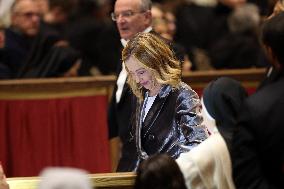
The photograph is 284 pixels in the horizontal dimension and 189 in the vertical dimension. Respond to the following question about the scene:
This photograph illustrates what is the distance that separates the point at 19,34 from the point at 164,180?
19.0 ft

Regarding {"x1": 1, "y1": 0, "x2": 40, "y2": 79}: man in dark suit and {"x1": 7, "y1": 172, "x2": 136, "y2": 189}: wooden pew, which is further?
{"x1": 1, "y1": 0, "x2": 40, "y2": 79}: man in dark suit

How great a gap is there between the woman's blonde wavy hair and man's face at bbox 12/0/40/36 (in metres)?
4.39

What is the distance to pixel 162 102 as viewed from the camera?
6375 millimetres

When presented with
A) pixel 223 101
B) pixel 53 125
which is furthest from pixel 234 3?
pixel 223 101

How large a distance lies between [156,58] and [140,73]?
132mm

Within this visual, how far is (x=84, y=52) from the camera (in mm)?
12016

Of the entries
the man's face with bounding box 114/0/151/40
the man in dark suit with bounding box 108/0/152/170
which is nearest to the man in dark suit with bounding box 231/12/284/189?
the man in dark suit with bounding box 108/0/152/170

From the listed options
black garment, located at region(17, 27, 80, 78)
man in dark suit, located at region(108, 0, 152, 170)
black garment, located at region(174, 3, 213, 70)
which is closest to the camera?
man in dark suit, located at region(108, 0, 152, 170)

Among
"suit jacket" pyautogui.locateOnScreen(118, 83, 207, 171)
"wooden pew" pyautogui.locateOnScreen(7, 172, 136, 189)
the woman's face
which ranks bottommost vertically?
"wooden pew" pyautogui.locateOnScreen(7, 172, 136, 189)

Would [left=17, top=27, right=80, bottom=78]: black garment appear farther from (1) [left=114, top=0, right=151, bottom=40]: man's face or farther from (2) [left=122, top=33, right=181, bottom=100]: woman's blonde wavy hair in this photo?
(2) [left=122, top=33, right=181, bottom=100]: woman's blonde wavy hair

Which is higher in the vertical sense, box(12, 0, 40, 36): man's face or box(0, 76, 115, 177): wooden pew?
box(12, 0, 40, 36): man's face

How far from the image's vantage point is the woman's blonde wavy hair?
6230mm

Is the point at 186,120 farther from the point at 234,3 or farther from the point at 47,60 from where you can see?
the point at 234,3

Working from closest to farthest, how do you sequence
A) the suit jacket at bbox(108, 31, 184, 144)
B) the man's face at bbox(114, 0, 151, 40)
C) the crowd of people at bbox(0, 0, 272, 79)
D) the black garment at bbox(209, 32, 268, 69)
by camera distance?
the suit jacket at bbox(108, 31, 184, 144), the man's face at bbox(114, 0, 151, 40), the crowd of people at bbox(0, 0, 272, 79), the black garment at bbox(209, 32, 268, 69)
